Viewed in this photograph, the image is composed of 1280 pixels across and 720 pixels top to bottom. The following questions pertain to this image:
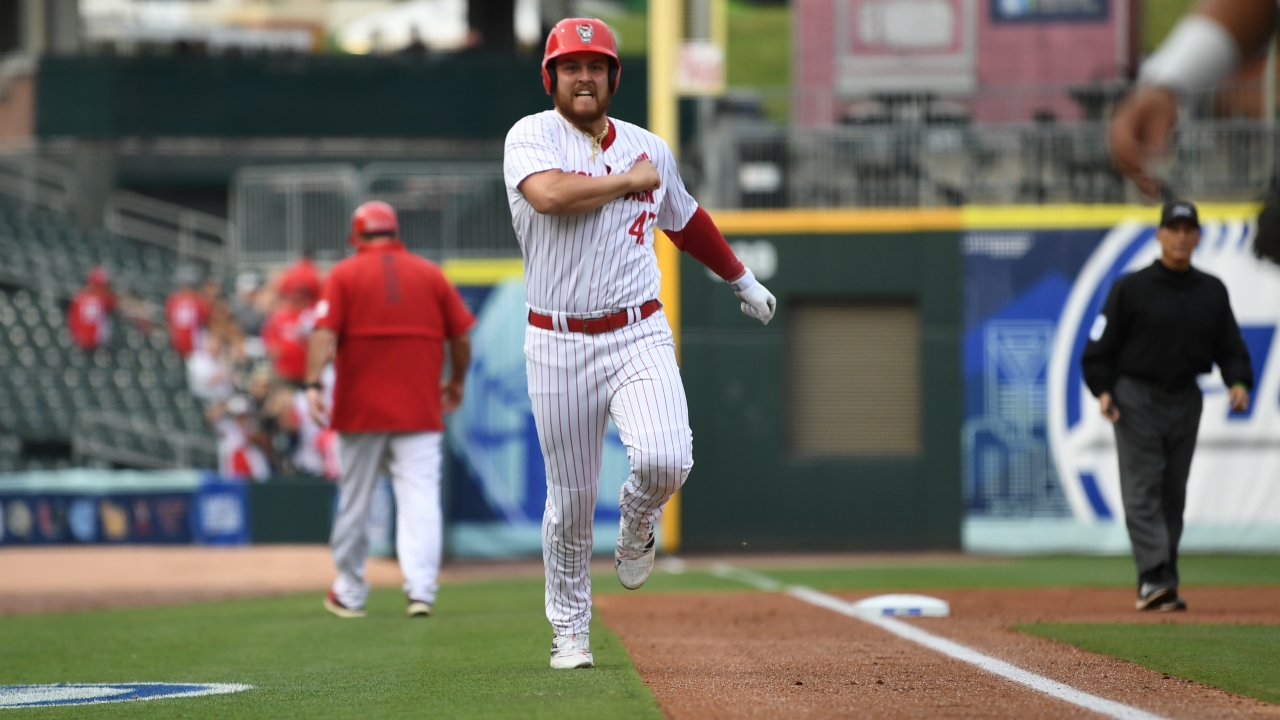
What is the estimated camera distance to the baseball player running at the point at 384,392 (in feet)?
30.0

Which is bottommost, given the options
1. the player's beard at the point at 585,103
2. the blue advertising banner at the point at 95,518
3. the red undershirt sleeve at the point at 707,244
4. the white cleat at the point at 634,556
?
the blue advertising banner at the point at 95,518

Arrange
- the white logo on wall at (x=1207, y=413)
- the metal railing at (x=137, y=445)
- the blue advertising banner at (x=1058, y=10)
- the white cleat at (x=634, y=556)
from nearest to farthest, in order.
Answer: the white cleat at (x=634, y=556) → the white logo on wall at (x=1207, y=413) → the blue advertising banner at (x=1058, y=10) → the metal railing at (x=137, y=445)

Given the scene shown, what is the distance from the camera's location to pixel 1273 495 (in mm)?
15258

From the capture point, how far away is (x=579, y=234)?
583 centimetres

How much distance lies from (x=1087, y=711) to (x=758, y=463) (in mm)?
11360

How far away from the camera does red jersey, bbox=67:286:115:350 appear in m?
21.2

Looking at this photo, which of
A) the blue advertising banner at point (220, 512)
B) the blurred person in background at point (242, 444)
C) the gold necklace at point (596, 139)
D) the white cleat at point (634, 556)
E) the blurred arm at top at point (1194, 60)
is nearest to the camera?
the blurred arm at top at point (1194, 60)

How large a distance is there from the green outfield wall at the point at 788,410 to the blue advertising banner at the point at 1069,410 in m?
0.29

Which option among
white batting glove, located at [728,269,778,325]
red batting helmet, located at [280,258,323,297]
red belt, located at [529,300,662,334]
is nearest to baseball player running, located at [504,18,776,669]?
red belt, located at [529,300,662,334]

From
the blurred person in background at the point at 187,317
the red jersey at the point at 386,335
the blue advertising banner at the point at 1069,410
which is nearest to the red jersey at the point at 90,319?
the blurred person in background at the point at 187,317

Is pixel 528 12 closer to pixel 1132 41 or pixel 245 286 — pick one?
pixel 245 286

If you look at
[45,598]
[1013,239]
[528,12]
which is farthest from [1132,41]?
[528,12]

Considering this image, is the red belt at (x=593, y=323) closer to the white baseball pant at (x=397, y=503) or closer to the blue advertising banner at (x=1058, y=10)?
the white baseball pant at (x=397, y=503)

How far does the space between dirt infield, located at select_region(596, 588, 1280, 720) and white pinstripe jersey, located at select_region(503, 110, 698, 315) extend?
131 cm
